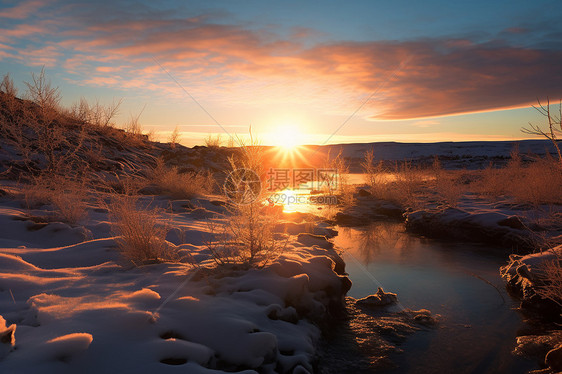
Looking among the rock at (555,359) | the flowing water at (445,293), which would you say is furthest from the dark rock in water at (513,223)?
the rock at (555,359)

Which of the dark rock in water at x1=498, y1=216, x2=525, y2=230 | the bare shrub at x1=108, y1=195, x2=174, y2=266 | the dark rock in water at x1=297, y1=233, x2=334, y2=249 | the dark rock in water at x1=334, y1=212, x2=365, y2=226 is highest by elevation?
the bare shrub at x1=108, y1=195, x2=174, y2=266

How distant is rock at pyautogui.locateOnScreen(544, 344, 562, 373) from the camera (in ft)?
11.4

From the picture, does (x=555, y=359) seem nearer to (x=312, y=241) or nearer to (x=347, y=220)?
(x=312, y=241)

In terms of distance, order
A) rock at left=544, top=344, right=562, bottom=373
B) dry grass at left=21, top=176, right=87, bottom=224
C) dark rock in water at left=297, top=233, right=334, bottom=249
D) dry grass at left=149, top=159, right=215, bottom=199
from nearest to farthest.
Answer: rock at left=544, top=344, right=562, bottom=373
dry grass at left=21, top=176, right=87, bottom=224
dark rock in water at left=297, top=233, right=334, bottom=249
dry grass at left=149, top=159, right=215, bottom=199

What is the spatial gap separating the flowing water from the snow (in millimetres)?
1305

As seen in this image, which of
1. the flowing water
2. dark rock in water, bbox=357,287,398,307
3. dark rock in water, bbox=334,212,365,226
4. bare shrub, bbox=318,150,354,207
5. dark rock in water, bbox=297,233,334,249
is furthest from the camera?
bare shrub, bbox=318,150,354,207

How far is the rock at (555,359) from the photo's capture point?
137 inches

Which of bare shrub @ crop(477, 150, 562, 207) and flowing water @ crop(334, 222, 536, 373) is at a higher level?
bare shrub @ crop(477, 150, 562, 207)

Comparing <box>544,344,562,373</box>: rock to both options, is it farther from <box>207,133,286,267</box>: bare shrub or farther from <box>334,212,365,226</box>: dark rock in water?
<box>334,212,365,226</box>: dark rock in water

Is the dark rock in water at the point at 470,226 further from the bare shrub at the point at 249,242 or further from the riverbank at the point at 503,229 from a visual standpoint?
the bare shrub at the point at 249,242

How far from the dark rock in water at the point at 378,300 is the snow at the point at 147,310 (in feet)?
1.65

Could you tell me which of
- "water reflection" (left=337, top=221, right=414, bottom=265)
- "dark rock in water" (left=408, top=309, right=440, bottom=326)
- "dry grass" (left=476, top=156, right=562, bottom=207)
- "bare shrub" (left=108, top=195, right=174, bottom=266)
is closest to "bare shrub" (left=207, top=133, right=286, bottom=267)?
"bare shrub" (left=108, top=195, right=174, bottom=266)

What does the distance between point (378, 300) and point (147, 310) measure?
3447 millimetres

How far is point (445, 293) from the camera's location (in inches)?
224
